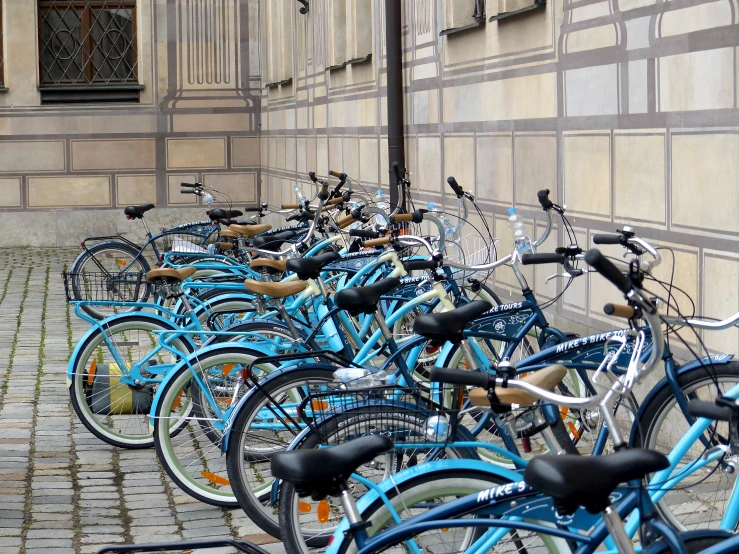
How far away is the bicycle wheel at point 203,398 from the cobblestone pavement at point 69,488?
8cm

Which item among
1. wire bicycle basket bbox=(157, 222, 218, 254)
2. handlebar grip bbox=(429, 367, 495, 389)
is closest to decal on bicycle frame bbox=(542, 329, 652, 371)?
handlebar grip bbox=(429, 367, 495, 389)

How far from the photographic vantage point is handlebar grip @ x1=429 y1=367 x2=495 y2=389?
2639mm

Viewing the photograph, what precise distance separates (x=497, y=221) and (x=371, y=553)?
623 centimetres

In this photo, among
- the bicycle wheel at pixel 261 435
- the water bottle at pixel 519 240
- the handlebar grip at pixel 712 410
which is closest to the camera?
the handlebar grip at pixel 712 410

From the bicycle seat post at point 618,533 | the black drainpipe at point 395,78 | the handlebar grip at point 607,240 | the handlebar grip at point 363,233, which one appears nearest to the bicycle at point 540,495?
the bicycle seat post at point 618,533

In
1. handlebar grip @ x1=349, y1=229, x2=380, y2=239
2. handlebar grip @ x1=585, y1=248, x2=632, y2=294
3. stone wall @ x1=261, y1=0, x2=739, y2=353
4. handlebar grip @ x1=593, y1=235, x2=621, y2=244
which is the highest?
stone wall @ x1=261, y1=0, x2=739, y2=353

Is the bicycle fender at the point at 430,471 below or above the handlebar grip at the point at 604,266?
below

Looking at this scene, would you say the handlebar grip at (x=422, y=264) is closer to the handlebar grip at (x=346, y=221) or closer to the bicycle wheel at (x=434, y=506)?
the handlebar grip at (x=346, y=221)

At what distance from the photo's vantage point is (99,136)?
61.5ft

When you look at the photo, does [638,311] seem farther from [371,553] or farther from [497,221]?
[497,221]

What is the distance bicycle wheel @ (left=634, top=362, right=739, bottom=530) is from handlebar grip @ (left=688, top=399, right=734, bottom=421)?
0.39m

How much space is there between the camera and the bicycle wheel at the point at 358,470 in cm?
339

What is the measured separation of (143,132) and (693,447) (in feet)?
53.9

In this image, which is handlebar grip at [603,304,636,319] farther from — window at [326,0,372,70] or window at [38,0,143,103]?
window at [38,0,143,103]
